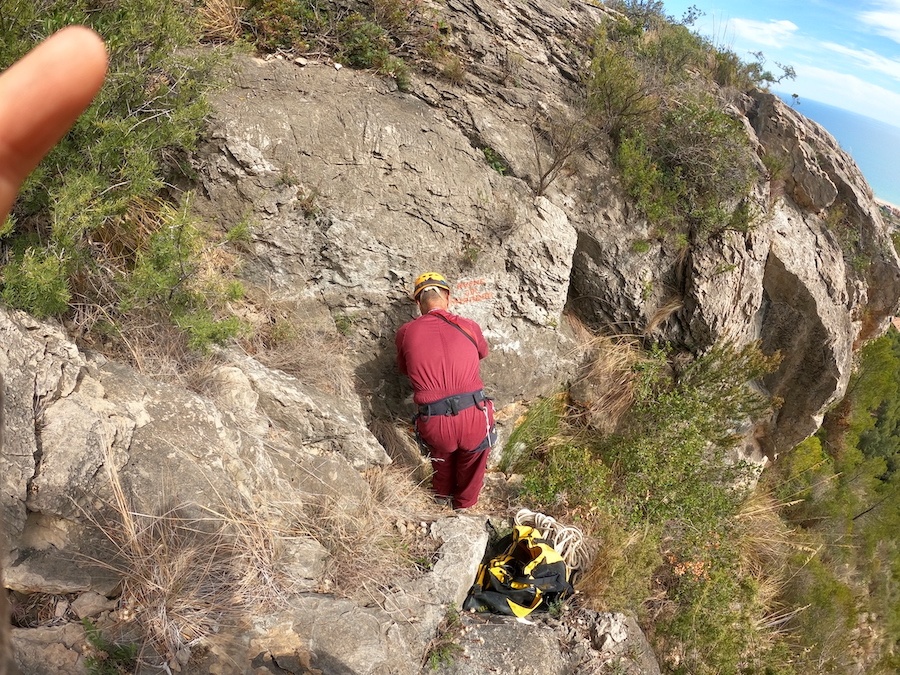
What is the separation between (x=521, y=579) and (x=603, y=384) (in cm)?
274

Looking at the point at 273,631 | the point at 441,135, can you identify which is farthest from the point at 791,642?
the point at 441,135

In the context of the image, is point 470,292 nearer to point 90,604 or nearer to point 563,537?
point 563,537

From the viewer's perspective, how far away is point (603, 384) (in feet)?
19.3

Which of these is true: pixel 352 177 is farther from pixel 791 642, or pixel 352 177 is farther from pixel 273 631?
pixel 791 642

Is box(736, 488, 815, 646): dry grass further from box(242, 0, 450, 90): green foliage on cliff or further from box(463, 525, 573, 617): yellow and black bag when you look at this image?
box(242, 0, 450, 90): green foliage on cliff

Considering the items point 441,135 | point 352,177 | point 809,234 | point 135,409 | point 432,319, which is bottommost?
point 135,409

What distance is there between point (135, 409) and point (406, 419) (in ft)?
7.98

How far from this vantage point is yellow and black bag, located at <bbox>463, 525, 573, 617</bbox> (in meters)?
3.56

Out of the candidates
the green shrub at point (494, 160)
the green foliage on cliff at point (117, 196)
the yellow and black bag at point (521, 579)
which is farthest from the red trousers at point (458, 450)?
the green shrub at point (494, 160)

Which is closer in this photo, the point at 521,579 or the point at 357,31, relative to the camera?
the point at 521,579

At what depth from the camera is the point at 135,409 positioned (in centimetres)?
286

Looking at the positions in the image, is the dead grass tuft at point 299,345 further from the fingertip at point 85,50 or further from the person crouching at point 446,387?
the fingertip at point 85,50

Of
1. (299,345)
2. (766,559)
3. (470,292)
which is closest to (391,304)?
(470,292)

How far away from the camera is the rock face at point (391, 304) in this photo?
259 centimetres
